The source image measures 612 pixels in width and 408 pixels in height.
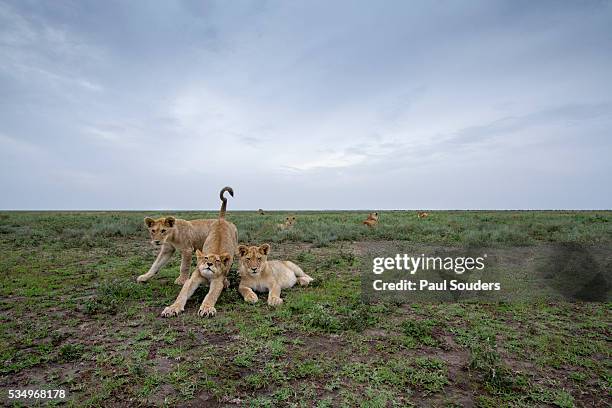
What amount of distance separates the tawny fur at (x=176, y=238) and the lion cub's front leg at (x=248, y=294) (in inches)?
72.6

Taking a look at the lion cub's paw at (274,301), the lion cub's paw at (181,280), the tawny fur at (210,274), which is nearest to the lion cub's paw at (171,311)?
the tawny fur at (210,274)

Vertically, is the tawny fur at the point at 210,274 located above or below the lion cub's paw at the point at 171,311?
above

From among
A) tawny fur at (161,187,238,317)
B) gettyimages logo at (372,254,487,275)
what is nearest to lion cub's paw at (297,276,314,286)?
tawny fur at (161,187,238,317)

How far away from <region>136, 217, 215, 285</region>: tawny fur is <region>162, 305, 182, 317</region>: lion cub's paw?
6.12 ft

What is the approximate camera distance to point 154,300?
7102 mm

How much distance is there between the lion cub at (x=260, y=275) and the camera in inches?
274

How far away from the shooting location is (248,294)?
7.05 meters

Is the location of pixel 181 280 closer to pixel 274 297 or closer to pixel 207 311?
pixel 207 311

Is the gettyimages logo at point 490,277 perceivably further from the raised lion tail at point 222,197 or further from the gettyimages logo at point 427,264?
the raised lion tail at point 222,197

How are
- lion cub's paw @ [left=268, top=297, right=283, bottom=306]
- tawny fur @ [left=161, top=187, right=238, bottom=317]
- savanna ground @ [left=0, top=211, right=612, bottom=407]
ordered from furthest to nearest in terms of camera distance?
lion cub's paw @ [left=268, top=297, right=283, bottom=306], tawny fur @ [left=161, top=187, right=238, bottom=317], savanna ground @ [left=0, top=211, right=612, bottom=407]

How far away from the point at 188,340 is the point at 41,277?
21.3ft

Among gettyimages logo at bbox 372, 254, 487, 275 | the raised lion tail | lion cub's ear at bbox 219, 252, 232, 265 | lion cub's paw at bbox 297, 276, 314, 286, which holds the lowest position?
lion cub's paw at bbox 297, 276, 314, 286

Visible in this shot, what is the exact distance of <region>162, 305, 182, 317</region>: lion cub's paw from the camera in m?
6.11

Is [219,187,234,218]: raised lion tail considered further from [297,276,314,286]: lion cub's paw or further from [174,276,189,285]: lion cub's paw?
[297,276,314,286]: lion cub's paw
